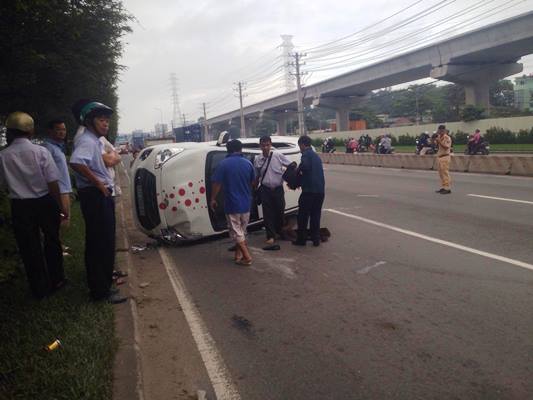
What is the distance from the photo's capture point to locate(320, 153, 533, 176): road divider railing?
16484 mm

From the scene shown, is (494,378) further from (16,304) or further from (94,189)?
(16,304)

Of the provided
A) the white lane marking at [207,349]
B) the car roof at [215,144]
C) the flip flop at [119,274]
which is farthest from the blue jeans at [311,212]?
the flip flop at [119,274]

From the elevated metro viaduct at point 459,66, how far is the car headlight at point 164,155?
3197 cm

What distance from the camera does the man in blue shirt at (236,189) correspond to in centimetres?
649

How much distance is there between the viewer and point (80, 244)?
7.37 metres

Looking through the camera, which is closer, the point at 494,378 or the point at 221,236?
the point at 494,378

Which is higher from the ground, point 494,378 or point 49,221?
point 49,221

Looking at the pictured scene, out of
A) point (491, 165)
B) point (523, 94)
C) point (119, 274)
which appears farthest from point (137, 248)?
point (523, 94)

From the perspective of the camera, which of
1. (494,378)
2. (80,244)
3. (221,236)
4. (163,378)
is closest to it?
(494,378)

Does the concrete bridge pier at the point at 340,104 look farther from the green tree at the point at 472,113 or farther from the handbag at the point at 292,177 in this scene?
the handbag at the point at 292,177

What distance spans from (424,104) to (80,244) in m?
88.5

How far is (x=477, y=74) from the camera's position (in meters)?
42.3

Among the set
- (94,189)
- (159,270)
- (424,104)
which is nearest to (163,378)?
(94,189)

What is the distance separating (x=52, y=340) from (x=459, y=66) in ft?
142
